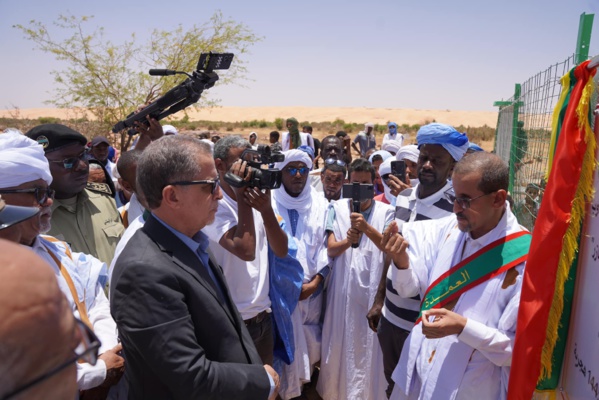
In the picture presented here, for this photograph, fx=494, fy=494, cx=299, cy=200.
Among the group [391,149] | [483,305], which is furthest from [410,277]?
[391,149]

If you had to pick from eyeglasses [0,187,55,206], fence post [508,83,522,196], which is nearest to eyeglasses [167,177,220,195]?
eyeglasses [0,187,55,206]

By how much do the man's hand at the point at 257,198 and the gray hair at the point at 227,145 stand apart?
53cm

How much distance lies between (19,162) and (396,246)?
1954mm

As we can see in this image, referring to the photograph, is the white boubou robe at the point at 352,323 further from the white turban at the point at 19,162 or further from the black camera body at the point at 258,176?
the white turban at the point at 19,162

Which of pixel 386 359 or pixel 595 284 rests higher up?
pixel 595 284

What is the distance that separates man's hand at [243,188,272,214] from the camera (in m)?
2.81

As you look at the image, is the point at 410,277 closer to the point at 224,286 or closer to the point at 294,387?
the point at 224,286

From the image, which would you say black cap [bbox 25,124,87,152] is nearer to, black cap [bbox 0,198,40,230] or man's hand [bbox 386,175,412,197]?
black cap [bbox 0,198,40,230]

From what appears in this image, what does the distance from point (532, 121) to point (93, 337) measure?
15.1ft

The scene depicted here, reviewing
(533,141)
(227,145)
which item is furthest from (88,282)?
(533,141)

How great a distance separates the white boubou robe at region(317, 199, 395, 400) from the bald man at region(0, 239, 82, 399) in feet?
10.3

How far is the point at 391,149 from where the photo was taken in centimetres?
841

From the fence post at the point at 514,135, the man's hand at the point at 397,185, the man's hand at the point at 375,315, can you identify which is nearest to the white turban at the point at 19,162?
the man's hand at the point at 375,315

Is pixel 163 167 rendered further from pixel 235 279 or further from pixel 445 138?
pixel 445 138
